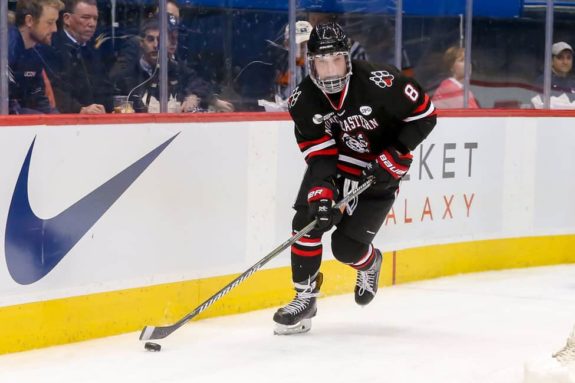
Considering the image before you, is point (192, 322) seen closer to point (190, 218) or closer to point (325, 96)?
point (190, 218)

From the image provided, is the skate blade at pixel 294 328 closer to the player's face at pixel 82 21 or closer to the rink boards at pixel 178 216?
the rink boards at pixel 178 216

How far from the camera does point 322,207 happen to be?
4453mm

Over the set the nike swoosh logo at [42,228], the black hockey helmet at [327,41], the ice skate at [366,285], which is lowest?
the ice skate at [366,285]

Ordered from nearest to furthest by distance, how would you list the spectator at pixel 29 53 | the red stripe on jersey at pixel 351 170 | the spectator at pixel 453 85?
the spectator at pixel 29 53, the red stripe on jersey at pixel 351 170, the spectator at pixel 453 85

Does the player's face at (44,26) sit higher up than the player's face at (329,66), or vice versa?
the player's face at (44,26)

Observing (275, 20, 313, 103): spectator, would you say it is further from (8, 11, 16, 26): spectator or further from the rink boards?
(8, 11, 16, 26): spectator

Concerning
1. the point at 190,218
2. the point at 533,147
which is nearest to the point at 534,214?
the point at 533,147

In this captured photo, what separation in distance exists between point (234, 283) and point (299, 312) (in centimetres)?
31

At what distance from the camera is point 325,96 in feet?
14.8

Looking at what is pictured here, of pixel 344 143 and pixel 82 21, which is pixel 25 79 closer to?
pixel 82 21

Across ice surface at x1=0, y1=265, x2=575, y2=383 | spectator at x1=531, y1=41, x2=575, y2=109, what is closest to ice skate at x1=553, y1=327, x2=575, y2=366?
ice surface at x1=0, y1=265, x2=575, y2=383

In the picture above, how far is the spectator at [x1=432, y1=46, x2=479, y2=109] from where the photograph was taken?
6449 mm

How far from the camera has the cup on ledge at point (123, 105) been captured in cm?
474

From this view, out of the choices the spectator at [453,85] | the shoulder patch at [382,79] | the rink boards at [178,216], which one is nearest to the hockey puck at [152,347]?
the rink boards at [178,216]
